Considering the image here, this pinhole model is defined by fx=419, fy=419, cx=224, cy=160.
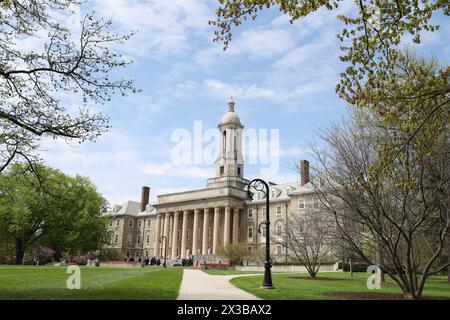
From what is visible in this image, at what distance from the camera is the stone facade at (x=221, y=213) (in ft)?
246

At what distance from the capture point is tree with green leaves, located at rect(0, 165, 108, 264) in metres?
52.3

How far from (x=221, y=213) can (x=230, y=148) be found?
15.2 meters

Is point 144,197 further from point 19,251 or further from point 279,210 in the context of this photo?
point 19,251

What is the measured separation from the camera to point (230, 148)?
88.2 meters

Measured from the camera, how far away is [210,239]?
8194 cm

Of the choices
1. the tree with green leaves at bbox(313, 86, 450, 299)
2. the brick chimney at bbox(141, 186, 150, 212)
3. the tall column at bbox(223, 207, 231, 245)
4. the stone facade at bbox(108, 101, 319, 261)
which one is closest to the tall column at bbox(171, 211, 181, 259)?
the stone facade at bbox(108, 101, 319, 261)

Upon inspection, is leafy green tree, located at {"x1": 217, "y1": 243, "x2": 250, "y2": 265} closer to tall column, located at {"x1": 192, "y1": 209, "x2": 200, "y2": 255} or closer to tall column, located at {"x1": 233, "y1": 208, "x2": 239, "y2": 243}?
tall column, located at {"x1": 233, "y1": 208, "x2": 239, "y2": 243}

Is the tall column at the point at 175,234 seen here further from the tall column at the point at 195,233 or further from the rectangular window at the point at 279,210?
the rectangular window at the point at 279,210

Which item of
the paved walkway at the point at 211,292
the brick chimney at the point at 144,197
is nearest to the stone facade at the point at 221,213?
the brick chimney at the point at 144,197

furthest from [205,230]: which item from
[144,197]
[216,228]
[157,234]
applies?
[144,197]

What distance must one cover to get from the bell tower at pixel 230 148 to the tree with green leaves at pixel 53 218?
27.8m

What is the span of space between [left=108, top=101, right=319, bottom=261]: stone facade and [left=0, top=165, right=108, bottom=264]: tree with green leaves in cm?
1047
